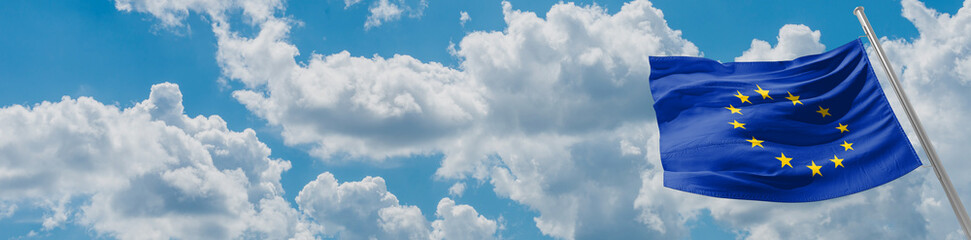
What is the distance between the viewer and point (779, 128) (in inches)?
867

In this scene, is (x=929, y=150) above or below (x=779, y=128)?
below

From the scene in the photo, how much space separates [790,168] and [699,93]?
4161mm

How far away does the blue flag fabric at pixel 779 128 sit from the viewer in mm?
19906

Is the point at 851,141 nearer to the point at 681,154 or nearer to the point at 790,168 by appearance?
the point at 790,168

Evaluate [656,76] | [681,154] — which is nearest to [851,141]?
[681,154]

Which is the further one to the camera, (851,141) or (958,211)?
(851,141)

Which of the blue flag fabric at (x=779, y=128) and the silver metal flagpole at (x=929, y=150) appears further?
the blue flag fabric at (x=779, y=128)

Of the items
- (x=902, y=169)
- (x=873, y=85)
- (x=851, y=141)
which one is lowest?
(x=902, y=169)

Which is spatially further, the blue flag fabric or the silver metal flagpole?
the blue flag fabric

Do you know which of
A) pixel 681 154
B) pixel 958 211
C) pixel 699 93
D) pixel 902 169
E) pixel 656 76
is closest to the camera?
pixel 958 211

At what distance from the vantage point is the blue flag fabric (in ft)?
65.3

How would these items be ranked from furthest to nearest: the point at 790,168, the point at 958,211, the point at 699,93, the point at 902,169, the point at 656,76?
the point at 656,76
the point at 699,93
the point at 790,168
the point at 902,169
the point at 958,211

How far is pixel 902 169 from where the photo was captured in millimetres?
18984

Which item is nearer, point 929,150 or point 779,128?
point 929,150
